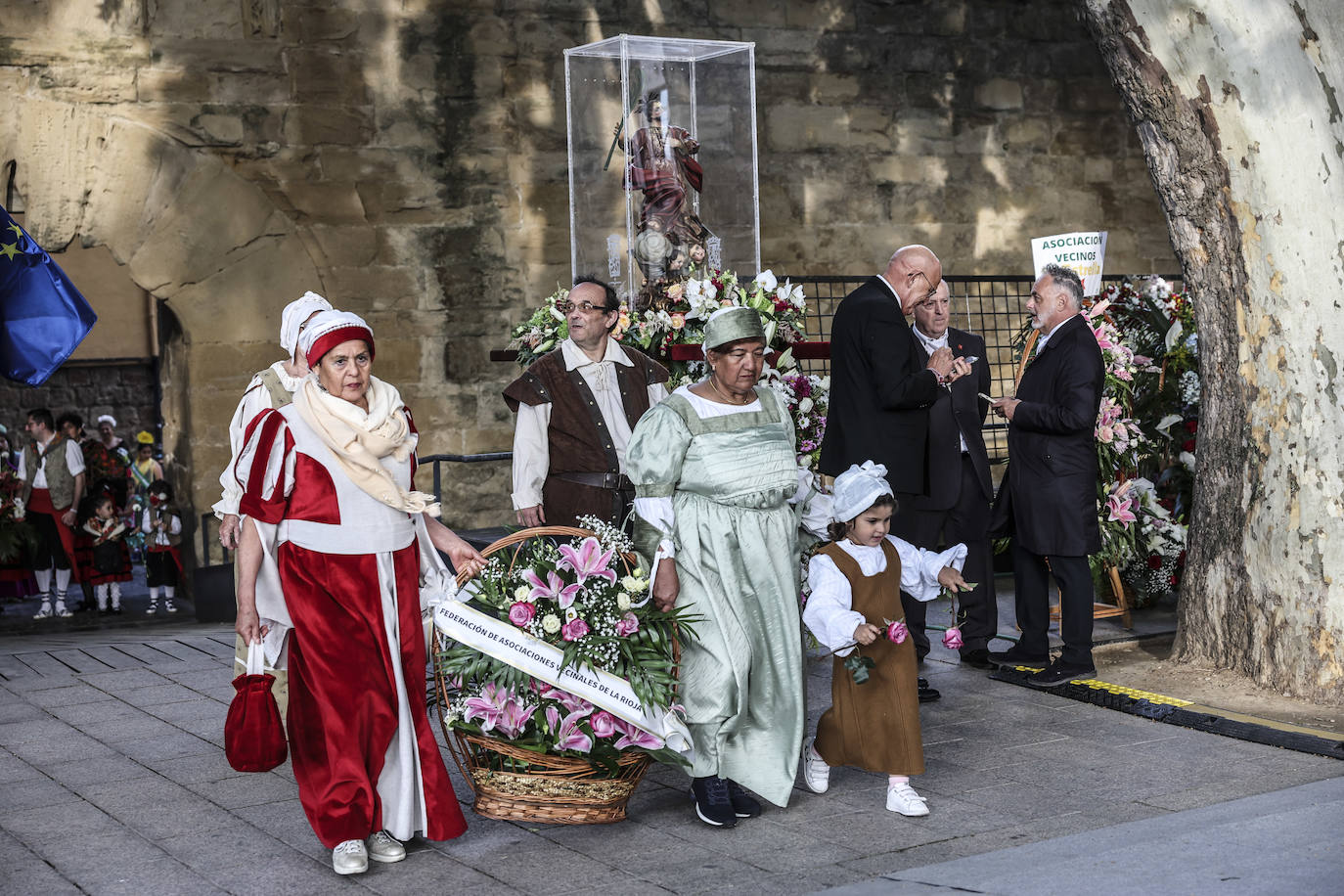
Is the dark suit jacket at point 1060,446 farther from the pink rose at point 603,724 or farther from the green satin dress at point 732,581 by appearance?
the pink rose at point 603,724

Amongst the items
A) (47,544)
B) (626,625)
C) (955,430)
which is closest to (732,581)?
(626,625)

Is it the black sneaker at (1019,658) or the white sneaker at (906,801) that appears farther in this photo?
the black sneaker at (1019,658)

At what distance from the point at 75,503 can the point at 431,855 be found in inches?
325

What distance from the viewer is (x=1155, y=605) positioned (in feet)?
28.0

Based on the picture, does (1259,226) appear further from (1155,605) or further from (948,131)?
(948,131)

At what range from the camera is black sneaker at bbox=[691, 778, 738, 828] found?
4680 mm

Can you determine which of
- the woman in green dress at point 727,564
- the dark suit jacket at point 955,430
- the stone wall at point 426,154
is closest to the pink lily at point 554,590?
the woman in green dress at point 727,564

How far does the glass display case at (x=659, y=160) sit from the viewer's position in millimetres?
7590

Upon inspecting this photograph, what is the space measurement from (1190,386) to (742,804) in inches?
179

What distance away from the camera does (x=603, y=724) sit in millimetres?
4582

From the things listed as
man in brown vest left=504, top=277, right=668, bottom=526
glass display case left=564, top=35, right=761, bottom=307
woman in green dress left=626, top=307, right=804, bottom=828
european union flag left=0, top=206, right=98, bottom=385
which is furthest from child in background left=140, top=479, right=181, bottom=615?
woman in green dress left=626, top=307, right=804, bottom=828

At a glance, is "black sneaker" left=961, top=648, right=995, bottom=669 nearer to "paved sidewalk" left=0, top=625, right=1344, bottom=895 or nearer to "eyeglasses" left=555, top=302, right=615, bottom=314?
"paved sidewalk" left=0, top=625, right=1344, bottom=895

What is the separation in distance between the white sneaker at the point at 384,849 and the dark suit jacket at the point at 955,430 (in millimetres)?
2698

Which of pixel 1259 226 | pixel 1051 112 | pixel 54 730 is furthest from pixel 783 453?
pixel 1051 112
